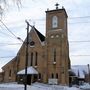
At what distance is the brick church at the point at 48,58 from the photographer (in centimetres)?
5125

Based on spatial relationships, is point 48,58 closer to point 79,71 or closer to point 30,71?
point 30,71

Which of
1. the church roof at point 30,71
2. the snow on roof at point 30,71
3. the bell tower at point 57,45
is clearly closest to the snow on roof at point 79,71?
the bell tower at point 57,45

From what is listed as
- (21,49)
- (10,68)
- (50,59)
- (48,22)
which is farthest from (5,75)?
(48,22)

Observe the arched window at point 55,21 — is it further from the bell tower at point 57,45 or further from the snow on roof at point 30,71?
the snow on roof at point 30,71

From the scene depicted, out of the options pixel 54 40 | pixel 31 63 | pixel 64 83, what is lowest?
pixel 64 83

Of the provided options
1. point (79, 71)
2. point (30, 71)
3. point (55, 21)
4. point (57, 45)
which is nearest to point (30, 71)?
point (30, 71)

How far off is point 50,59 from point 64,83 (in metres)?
5.75

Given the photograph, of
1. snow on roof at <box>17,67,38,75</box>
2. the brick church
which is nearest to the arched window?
the brick church

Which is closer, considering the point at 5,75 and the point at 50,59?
the point at 50,59

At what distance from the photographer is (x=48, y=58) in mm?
52562

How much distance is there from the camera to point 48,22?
178 ft

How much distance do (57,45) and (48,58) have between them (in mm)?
3277

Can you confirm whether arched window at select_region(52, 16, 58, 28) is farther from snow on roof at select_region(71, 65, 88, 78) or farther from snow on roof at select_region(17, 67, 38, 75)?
snow on roof at select_region(71, 65, 88, 78)

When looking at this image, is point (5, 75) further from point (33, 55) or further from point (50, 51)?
point (50, 51)
